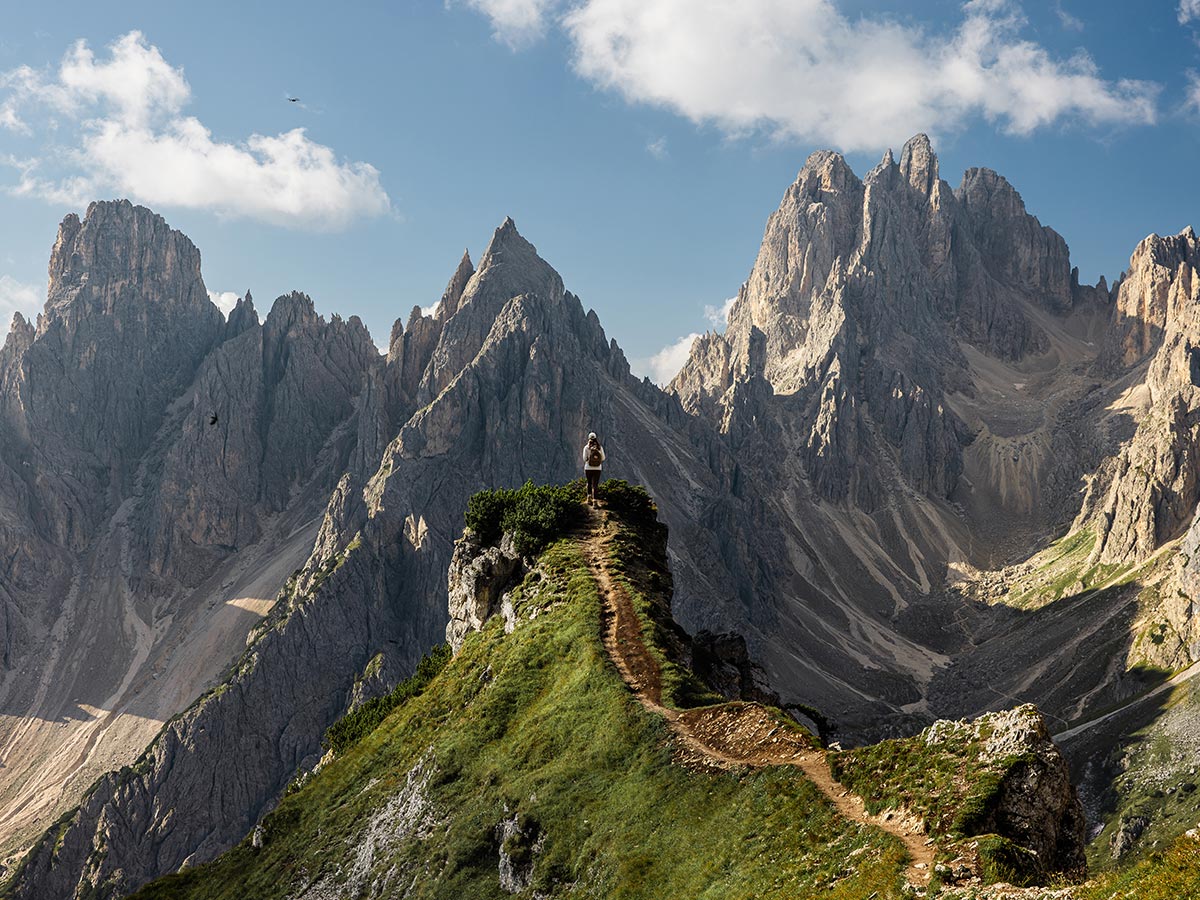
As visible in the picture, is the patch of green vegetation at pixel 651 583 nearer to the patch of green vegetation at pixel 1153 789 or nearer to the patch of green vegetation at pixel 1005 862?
the patch of green vegetation at pixel 1005 862

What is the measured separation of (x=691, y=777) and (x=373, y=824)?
1525 centimetres

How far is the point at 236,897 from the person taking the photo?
3553 cm

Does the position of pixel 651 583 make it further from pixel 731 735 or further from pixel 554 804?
pixel 554 804

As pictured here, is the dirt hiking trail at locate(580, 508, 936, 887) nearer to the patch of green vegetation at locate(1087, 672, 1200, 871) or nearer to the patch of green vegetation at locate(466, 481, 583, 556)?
the patch of green vegetation at locate(466, 481, 583, 556)

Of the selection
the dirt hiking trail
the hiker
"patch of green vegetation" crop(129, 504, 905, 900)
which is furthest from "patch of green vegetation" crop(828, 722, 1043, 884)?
the hiker

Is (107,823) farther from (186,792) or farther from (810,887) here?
(810,887)

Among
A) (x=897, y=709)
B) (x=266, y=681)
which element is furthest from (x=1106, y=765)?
(x=266, y=681)

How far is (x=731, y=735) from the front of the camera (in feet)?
92.3

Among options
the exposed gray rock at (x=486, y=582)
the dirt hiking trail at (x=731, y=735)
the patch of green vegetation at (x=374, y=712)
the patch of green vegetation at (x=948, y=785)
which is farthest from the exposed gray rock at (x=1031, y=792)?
the patch of green vegetation at (x=374, y=712)

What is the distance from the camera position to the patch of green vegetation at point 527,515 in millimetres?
47906

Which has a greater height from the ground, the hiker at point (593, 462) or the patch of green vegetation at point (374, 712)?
the hiker at point (593, 462)

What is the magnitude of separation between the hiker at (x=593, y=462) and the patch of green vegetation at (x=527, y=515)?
3.26 ft

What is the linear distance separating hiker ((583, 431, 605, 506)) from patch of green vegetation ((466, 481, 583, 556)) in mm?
993

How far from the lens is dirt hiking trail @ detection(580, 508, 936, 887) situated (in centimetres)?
2111
